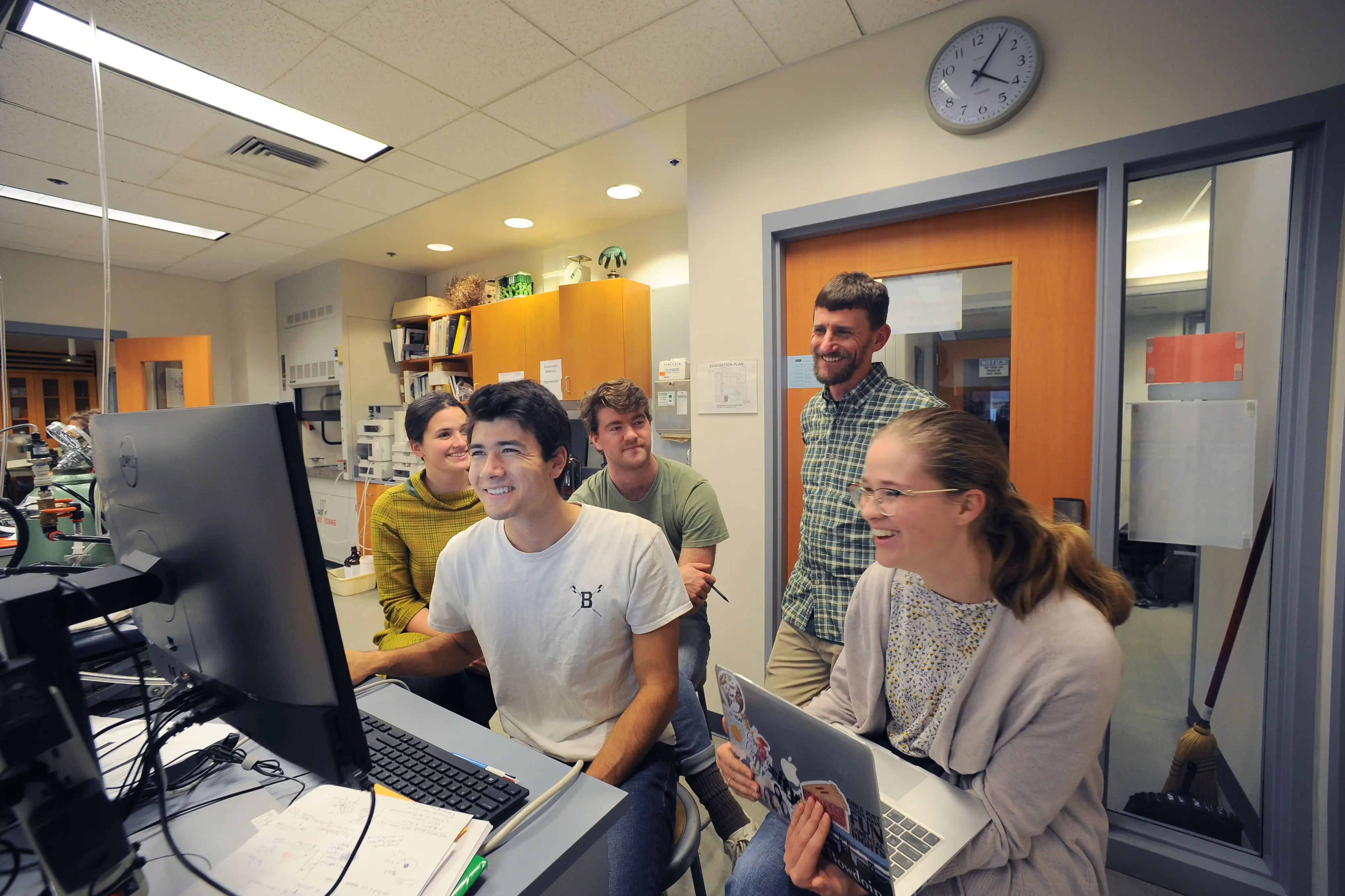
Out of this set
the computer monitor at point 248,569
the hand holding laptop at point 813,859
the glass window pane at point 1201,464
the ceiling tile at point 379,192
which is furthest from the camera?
the ceiling tile at point 379,192

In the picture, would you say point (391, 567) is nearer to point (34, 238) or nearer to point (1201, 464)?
point (1201, 464)

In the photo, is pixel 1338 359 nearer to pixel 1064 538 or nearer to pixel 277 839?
pixel 1064 538

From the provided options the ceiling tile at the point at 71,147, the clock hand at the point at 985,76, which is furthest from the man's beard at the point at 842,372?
the ceiling tile at the point at 71,147

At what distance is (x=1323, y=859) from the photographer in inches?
57.4

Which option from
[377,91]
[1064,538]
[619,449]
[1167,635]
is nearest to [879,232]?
[619,449]

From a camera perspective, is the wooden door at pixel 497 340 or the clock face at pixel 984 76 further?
the wooden door at pixel 497 340

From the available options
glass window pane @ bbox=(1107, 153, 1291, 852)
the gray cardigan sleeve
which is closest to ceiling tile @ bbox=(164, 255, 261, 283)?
the gray cardigan sleeve

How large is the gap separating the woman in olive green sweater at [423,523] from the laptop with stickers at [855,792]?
39.2 inches

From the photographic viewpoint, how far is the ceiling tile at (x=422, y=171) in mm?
2883

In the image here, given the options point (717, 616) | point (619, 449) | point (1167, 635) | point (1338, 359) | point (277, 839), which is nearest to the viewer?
point (277, 839)

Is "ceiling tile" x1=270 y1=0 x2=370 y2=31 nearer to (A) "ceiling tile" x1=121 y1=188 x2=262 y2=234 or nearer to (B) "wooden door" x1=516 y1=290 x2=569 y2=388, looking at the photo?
(B) "wooden door" x1=516 y1=290 x2=569 y2=388

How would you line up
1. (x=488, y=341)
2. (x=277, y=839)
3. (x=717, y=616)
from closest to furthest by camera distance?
(x=277, y=839) → (x=717, y=616) → (x=488, y=341)

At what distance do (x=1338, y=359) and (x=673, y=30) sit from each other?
6.85 feet

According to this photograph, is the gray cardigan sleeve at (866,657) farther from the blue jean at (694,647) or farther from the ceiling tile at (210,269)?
the ceiling tile at (210,269)
